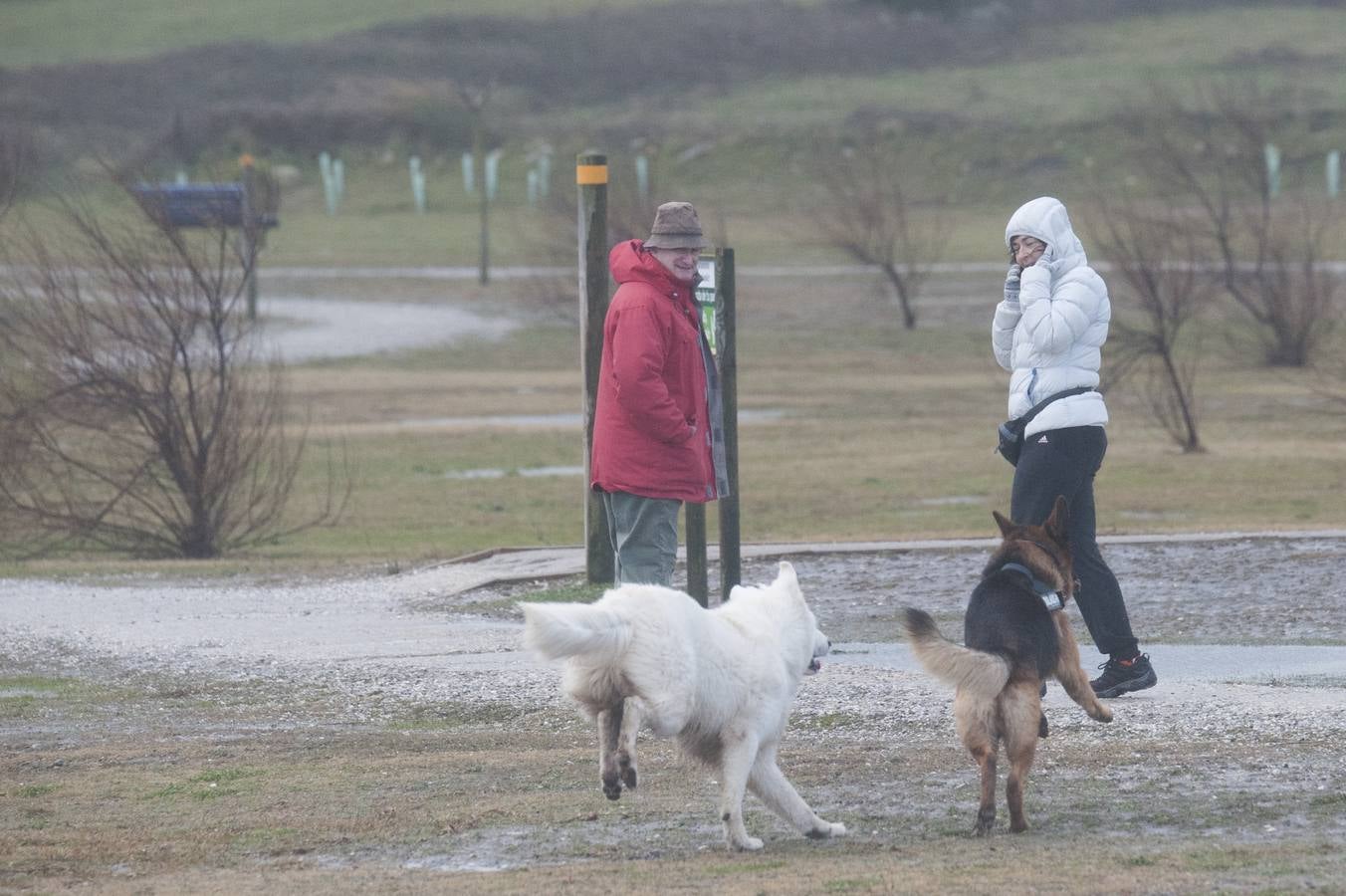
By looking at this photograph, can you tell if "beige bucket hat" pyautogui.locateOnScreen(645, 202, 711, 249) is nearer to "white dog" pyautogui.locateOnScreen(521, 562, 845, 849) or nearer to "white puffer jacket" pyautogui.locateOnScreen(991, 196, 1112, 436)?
"white puffer jacket" pyautogui.locateOnScreen(991, 196, 1112, 436)

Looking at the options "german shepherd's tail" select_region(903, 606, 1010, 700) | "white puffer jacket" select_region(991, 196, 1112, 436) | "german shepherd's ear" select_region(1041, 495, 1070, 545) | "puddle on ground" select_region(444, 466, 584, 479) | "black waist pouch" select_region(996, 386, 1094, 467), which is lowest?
"puddle on ground" select_region(444, 466, 584, 479)

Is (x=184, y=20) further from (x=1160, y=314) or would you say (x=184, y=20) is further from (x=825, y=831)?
(x=825, y=831)

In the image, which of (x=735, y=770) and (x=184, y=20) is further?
(x=184, y=20)

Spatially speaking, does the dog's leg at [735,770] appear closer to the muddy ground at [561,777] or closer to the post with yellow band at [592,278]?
the muddy ground at [561,777]

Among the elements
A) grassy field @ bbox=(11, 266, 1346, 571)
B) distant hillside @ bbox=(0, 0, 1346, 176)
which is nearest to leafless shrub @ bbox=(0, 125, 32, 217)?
grassy field @ bbox=(11, 266, 1346, 571)

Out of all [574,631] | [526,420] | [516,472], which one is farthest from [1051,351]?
[526,420]

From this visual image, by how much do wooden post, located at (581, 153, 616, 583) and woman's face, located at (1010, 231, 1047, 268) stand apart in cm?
414

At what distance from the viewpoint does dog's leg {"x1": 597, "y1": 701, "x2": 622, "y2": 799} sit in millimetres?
6059

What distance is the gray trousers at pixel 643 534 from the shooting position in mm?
7660

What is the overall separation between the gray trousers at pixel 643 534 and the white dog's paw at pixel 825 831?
65.5 inches

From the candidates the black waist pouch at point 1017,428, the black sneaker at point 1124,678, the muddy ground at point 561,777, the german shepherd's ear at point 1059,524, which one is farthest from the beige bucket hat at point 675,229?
the black sneaker at point 1124,678

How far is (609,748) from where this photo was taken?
608 centimetres

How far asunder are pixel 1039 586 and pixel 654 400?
1.62m

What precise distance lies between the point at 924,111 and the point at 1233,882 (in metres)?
81.0
